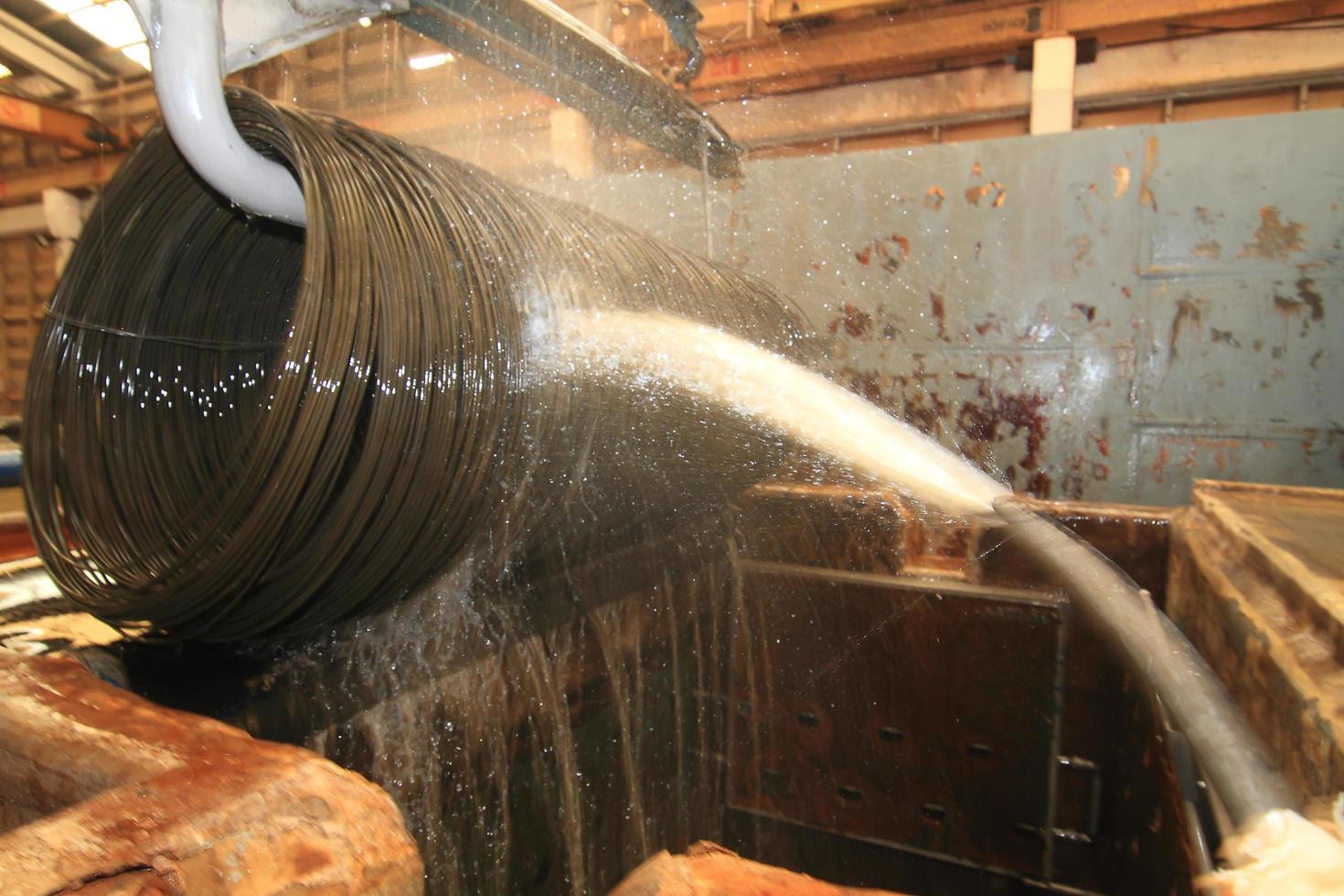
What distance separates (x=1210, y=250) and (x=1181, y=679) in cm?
228

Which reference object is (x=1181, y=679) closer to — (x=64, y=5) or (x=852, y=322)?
(x=852, y=322)

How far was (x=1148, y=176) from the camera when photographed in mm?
2873

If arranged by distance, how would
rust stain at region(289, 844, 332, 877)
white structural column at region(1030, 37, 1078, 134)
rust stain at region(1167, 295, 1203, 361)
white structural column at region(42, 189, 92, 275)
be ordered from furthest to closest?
white structural column at region(42, 189, 92, 275) → white structural column at region(1030, 37, 1078, 134) → rust stain at region(1167, 295, 1203, 361) → rust stain at region(289, 844, 332, 877)

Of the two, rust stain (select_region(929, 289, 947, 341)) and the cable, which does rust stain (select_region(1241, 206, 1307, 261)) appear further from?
the cable

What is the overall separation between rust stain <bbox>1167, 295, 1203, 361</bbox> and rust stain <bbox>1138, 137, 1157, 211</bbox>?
14.7 inches

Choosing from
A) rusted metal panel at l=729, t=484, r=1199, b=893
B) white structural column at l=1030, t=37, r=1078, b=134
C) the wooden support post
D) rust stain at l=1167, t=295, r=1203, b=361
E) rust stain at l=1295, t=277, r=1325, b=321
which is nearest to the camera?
rusted metal panel at l=729, t=484, r=1199, b=893

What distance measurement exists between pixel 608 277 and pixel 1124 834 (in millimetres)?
2116

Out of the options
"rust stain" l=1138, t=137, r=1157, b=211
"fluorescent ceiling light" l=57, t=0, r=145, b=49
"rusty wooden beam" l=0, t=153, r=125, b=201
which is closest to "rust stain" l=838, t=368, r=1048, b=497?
"rust stain" l=1138, t=137, r=1157, b=211

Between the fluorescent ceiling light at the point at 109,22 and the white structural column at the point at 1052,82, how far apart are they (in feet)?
15.3

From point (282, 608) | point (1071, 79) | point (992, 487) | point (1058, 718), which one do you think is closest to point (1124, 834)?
point (1058, 718)

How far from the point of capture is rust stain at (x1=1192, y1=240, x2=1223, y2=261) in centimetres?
281

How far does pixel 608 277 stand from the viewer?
1785 mm

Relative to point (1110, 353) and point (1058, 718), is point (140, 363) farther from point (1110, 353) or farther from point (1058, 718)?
point (1110, 353)

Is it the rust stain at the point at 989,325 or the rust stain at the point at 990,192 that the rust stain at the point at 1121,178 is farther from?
the rust stain at the point at 989,325
